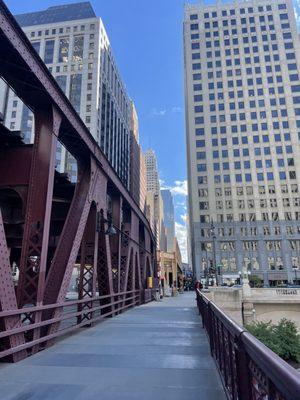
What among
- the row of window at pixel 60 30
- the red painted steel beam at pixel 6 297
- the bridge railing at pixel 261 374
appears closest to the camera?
the bridge railing at pixel 261 374

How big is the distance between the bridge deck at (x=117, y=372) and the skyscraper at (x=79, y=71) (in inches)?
2582

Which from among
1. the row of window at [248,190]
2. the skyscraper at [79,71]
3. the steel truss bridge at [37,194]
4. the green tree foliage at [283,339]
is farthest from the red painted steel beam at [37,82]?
the row of window at [248,190]

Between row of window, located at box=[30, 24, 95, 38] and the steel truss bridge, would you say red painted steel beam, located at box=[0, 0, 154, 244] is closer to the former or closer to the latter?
the steel truss bridge

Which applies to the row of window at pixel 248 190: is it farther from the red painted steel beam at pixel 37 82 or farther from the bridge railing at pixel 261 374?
the bridge railing at pixel 261 374

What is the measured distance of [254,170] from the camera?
276ft

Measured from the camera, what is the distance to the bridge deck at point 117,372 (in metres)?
4.52

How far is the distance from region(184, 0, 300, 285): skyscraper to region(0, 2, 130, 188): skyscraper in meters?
22.6

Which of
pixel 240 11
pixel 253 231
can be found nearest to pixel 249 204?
pixel 253 231

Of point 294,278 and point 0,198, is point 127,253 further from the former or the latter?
point 294,278

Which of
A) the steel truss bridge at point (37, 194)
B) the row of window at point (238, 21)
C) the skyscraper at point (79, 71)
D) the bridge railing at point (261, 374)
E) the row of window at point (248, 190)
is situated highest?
the row of window at point (238, 21)

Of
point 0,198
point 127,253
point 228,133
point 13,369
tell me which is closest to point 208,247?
point 228,133

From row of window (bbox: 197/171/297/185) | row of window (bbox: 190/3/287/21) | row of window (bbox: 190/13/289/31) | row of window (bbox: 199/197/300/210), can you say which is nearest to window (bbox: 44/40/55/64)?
row of window (bbox: 190/13/289/31)

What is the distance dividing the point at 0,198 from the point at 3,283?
8.26 m

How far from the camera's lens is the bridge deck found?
4.52 m
